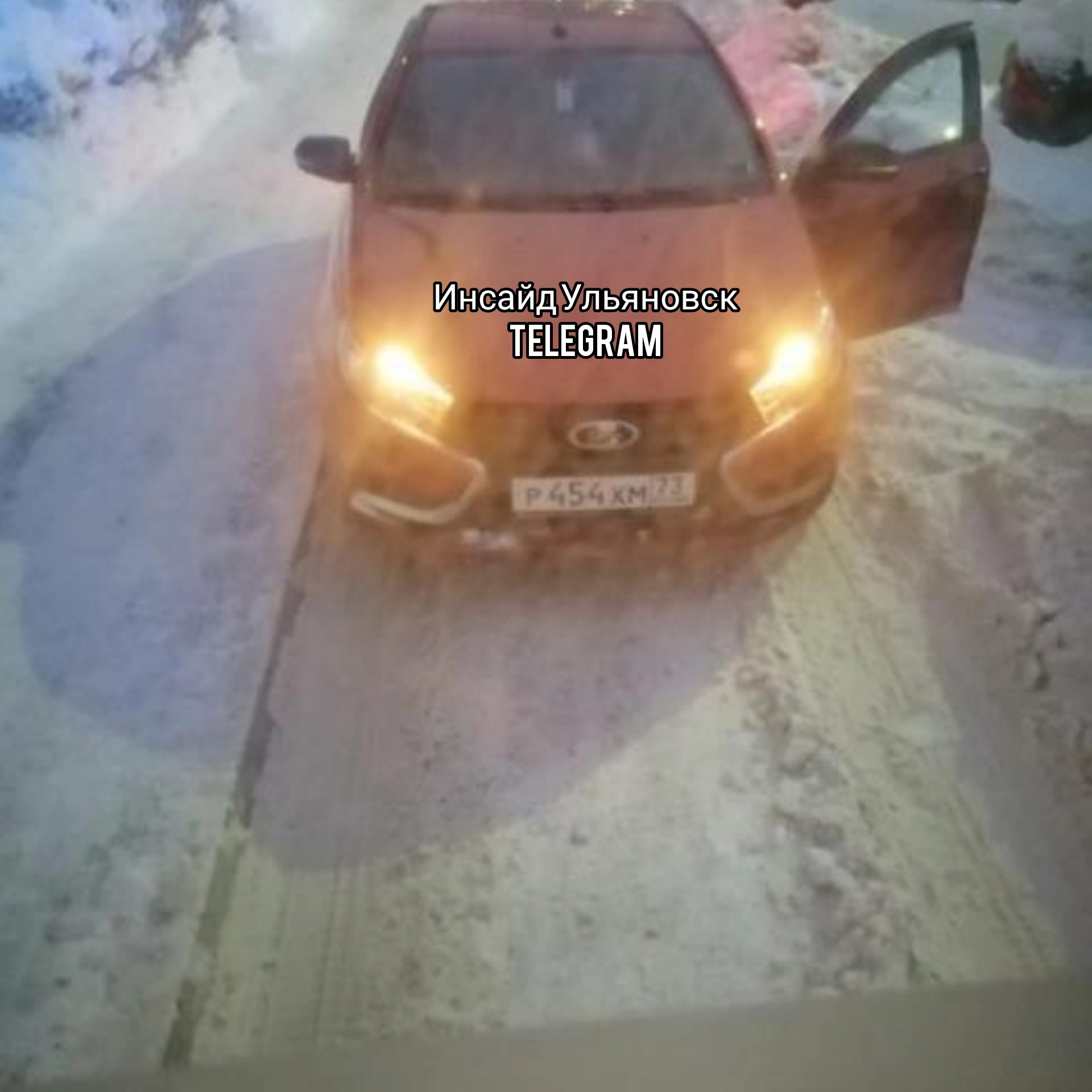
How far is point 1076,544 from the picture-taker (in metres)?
4.27

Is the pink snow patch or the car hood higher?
the car hood

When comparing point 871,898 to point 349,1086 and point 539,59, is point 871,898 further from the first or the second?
point 539,59

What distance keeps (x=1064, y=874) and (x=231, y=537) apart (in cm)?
301

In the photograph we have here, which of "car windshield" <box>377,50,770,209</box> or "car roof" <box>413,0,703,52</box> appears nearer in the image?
"car windshield" <box>377,50,770,209</box>

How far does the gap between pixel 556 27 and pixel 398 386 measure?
226 centimetres

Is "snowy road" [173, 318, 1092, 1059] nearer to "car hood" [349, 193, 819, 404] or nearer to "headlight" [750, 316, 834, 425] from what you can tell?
"headlight" [750, 316, 834, 425]

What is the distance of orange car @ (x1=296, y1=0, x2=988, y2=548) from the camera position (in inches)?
153

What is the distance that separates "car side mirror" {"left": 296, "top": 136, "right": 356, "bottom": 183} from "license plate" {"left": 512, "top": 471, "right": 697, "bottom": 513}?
1795mm

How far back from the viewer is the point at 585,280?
4.21m

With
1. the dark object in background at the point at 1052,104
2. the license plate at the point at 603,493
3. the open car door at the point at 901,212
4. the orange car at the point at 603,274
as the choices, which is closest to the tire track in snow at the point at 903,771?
the orange car at the point at 603,274

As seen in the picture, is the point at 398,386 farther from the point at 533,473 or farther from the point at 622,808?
the point at 622,808

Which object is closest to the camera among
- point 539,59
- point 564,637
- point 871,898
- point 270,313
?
point 871,898

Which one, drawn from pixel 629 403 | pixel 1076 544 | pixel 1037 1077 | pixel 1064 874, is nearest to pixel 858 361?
pixel 1076 544

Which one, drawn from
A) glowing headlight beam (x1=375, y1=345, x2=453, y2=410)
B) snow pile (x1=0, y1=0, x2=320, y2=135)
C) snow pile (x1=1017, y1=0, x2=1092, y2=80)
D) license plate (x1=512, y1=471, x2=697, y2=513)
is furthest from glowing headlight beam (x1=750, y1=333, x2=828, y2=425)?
snow pile (x1=0, y1=0, x2=320, y2=135)
